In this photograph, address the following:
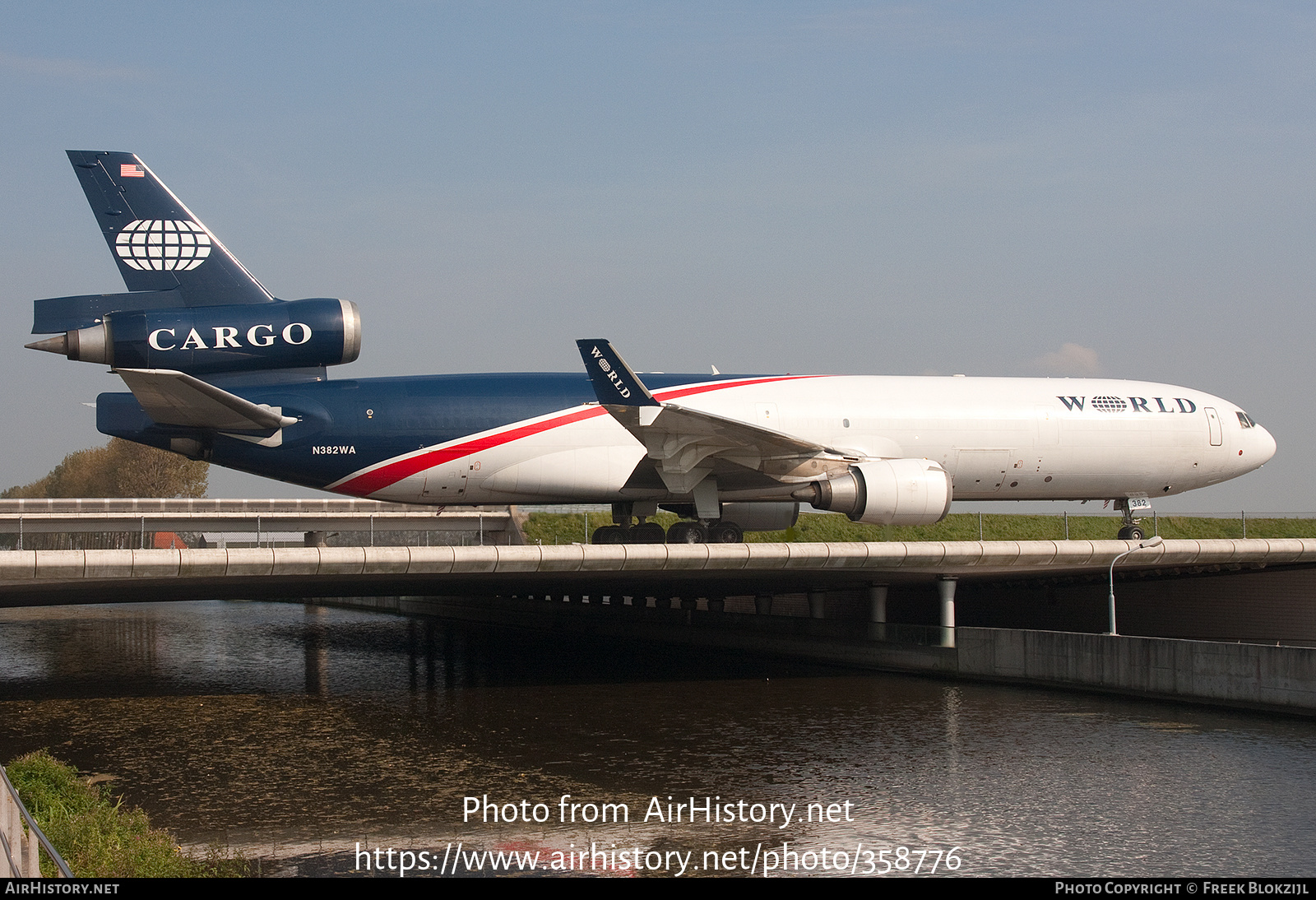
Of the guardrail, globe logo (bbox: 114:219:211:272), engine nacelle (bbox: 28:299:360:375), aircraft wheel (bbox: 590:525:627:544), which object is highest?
globe logo (bbox: 114:219:211:272)

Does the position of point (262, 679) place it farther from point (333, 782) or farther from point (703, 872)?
point (703, 872)

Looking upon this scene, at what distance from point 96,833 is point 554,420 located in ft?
61.5

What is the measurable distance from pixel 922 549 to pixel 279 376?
62.3 ft

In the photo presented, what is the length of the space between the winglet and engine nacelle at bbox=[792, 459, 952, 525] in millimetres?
5868

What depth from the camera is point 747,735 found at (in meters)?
26.3

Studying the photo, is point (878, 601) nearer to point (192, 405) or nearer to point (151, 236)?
point (192, 405)

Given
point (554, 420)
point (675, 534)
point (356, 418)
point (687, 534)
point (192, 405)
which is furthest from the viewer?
point (554, 420)

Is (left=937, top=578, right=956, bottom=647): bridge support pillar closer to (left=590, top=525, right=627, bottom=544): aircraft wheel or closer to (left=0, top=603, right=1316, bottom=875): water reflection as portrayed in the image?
(left=0, top=603, right=1316, bottom=875): water reflection

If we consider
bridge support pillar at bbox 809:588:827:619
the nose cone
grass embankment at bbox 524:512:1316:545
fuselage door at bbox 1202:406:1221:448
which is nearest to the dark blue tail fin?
bridge support pillar at bbox 809:588:827:619

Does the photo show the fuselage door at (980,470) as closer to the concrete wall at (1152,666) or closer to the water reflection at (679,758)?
the concrete wall at (1152,666)

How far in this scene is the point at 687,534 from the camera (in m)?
32.0

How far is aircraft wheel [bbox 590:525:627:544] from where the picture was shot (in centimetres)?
3366

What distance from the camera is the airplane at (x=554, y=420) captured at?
29.8 m

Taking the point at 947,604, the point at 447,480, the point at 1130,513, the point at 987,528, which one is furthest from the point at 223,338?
the point at 987,528
